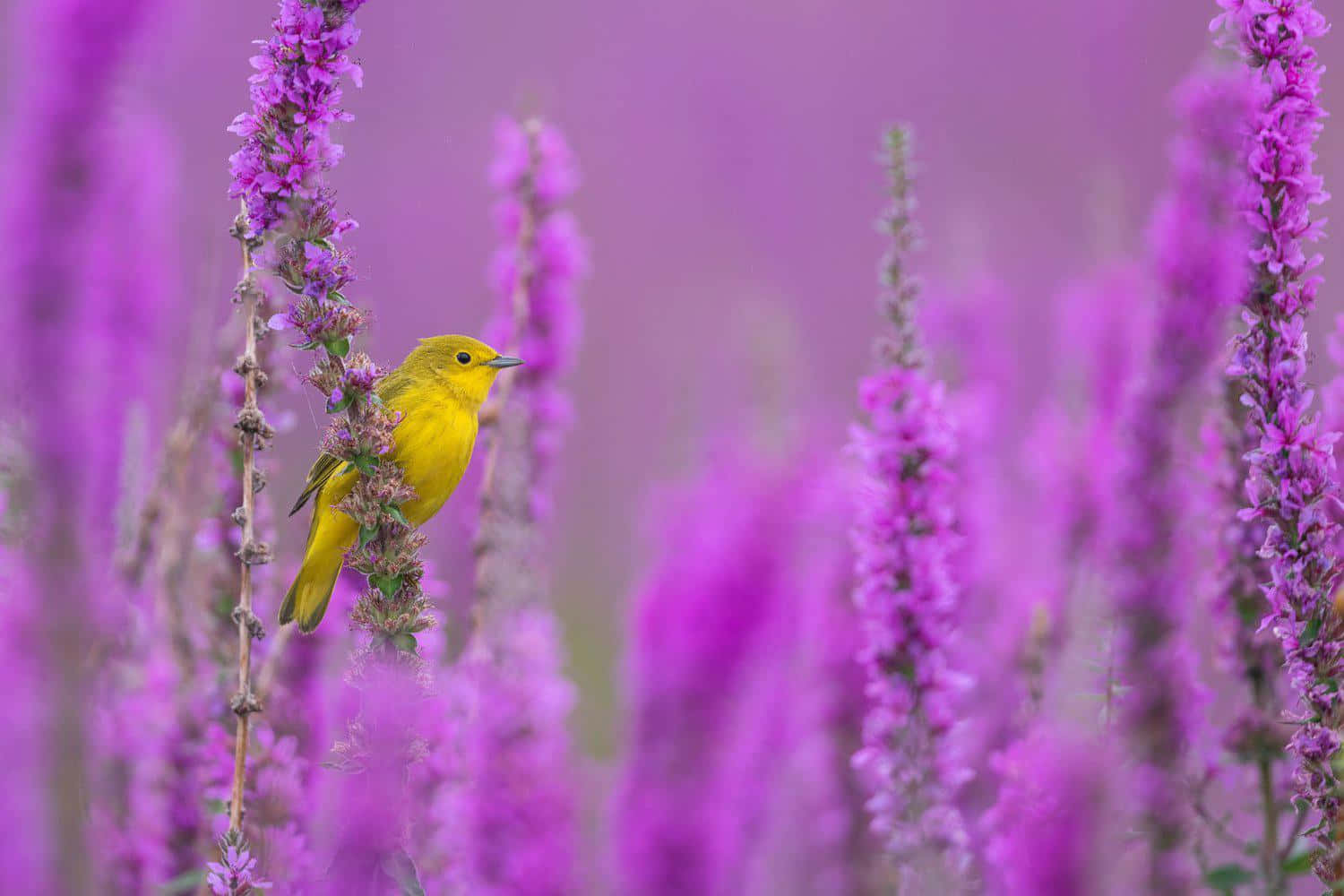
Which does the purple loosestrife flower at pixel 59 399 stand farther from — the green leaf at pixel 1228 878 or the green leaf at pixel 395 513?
the green leaf at pixel 1228 878

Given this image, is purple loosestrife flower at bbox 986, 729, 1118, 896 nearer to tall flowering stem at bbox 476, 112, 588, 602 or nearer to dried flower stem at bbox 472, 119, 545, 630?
dried flower stem at bbox 472, 119, 545, 630

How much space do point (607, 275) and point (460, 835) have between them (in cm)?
420

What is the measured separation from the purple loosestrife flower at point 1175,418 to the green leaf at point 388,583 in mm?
797

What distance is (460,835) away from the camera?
1878mm

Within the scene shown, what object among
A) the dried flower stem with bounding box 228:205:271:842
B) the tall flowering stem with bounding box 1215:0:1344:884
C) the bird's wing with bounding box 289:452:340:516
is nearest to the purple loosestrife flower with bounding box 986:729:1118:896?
the tall flowering stem with bounding box 1215:0:1344:884

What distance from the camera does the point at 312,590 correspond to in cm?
170

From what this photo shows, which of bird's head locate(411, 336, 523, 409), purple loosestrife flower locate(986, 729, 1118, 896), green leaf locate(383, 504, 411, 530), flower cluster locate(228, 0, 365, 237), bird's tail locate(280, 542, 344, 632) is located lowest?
purple loosestrife flower locate(986, 729, 1118, 896)

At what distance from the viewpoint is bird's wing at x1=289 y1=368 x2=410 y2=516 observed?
152 cm

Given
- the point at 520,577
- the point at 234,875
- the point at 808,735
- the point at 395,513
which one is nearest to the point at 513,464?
the point at 520,577

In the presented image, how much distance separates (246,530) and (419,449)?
52cm

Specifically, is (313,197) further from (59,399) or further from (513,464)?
(513,464)

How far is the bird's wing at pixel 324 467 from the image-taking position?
152 centimetres

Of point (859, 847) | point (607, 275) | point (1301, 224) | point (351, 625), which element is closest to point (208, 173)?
point (607, 275)

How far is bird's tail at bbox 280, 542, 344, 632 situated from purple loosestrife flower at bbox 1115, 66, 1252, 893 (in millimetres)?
909
